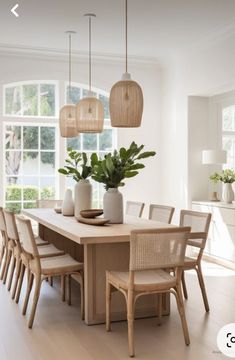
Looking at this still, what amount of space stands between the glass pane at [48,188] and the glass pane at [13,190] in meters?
0.36

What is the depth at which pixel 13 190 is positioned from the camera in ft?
24.2

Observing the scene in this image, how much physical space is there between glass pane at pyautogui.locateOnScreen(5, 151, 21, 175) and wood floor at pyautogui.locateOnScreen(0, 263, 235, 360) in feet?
9.86

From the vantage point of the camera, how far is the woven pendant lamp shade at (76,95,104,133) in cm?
519

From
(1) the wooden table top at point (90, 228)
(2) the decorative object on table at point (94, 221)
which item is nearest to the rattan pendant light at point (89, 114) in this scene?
(1) the wooden table top at point (90, 228)

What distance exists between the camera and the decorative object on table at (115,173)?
14.3 feet

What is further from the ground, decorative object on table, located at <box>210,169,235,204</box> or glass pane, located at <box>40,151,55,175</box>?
glass pane, located at <box>40,151,55,175</box>

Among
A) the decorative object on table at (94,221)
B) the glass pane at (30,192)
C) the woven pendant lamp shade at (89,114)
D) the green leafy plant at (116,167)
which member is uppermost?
the woven pendant lamp shade at (89,114)

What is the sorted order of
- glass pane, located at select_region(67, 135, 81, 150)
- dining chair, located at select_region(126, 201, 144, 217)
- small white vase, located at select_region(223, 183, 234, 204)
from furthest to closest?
glass pane, located at select_region(67, 135, 81, 150) → small white vase, located at select_region(223, 183, 234, 204) → dining chair, located at select_region(126, 201, 144, 217)

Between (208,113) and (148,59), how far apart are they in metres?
1.37

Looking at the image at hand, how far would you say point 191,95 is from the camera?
7.14 m

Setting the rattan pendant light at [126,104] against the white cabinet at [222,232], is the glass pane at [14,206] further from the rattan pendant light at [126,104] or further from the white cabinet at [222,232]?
the rattan pendant light at [126,104]

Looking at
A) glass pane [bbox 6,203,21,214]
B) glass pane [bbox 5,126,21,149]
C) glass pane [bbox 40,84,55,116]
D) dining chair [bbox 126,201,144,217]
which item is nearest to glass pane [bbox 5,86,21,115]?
glass pane [bbox 5,126,21,149]

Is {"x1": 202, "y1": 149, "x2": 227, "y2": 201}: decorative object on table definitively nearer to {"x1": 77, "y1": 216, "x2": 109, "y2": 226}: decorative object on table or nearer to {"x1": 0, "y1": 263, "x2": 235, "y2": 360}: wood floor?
{"x1": 0, "y1": 263, "x2": 235, "y2": 360}: wood floor

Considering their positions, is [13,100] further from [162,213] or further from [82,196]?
[162,213]
